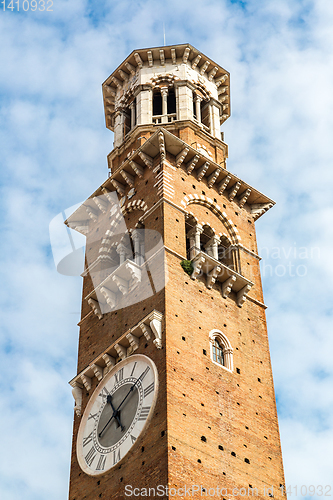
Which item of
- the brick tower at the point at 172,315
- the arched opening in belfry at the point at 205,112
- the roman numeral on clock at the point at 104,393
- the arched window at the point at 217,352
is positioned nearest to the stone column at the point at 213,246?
the brick tower at the point at 172,315

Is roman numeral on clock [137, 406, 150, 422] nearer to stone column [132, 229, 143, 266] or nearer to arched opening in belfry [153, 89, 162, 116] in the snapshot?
stone column [132, 229, 143, 266]

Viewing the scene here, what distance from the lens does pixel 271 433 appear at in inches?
982

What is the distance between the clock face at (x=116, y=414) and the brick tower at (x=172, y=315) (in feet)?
0.16

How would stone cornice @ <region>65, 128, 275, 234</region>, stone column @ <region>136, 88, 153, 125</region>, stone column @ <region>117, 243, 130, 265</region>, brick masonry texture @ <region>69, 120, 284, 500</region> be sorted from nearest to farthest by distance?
brick masonry texture @ <region>69, 120, 284, 500</region>
stone column @ <region>117, 243, 130, 265</region>
stone cornice @ <region>65, 128, 275, 234</region>
stone column @ <region>136, 88, 153, 125</region>

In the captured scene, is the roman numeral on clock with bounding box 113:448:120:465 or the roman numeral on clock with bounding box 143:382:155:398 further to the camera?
the roman numeral on clock with bounding box 143:382:155:398

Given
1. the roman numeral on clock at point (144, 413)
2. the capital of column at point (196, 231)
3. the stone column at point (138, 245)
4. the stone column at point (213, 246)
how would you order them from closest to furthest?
the roman numeral on clock at point (144, 413), the stone column at point (138, 245), the capital of column at point (196, 231), the stone column at point (213, 246)

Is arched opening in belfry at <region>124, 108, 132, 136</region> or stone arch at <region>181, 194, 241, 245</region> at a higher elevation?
arched opening in belfry at <region>124, 108, 132, 136</region>

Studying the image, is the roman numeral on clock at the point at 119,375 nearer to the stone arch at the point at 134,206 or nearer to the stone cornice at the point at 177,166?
the stone arch at the point at 134,206

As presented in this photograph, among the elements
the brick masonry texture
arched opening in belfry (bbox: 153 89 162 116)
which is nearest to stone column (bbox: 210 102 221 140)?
arched opening in belfry (bbox: 153 89 162 116)

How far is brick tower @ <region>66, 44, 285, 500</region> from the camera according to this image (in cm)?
2252

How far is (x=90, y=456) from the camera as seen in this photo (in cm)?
2436

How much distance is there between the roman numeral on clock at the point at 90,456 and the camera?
2419 centimetres

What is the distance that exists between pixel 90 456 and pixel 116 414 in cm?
155

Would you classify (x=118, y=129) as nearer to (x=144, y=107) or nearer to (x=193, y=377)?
(x=144, y=107)
